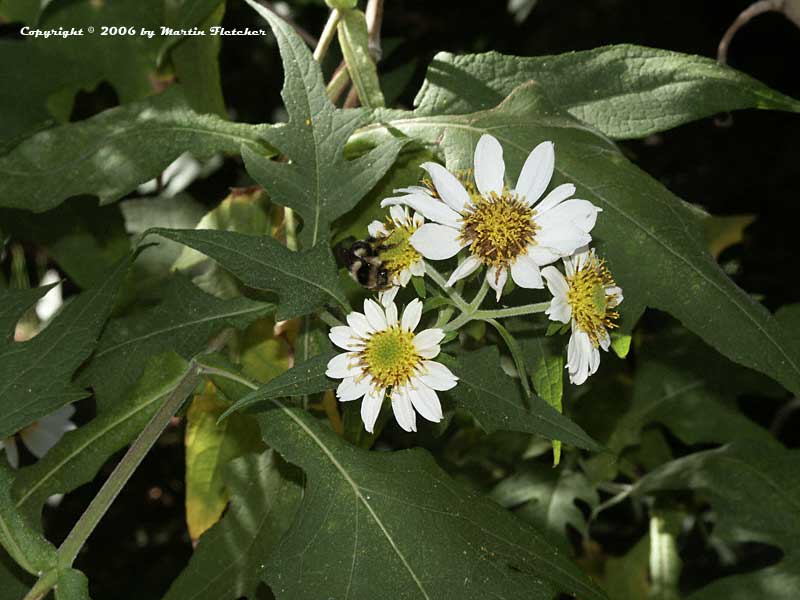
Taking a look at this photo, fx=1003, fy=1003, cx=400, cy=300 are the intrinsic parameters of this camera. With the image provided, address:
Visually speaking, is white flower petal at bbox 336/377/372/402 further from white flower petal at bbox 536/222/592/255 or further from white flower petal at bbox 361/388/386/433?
white flower petal at bbox 536/222/592/255

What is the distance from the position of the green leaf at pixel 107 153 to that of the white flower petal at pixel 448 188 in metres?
0.25

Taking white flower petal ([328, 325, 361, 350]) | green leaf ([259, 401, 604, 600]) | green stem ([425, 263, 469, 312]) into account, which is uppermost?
green stem ([425, 263, 469, 312])

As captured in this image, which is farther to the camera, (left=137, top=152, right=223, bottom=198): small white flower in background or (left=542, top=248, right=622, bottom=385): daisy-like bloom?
(left=137, top=152, right=223, bottom=198): small white flower in background

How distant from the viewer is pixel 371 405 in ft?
2.73

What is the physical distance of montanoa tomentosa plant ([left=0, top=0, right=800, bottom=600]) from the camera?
82cm

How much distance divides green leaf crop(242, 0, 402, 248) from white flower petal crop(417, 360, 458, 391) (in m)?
0.16

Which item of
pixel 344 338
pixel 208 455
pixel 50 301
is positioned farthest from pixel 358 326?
pixel 50 301

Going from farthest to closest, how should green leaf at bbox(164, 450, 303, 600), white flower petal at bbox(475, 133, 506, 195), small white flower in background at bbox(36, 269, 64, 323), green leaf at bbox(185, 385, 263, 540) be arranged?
small white flower in background at bbox(36, 269, 64, 323), green leaf at bbox(185, 385, 263, 540), green leaf at bbox(164, 450, 303, 600), white flower petal at bbox(475, 133, 506, 195)

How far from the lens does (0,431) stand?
863 millimetres

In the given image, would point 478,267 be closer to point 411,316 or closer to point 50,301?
point 411,316

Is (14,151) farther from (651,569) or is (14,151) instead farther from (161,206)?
(651,569)

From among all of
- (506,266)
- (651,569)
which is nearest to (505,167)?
(506,266)

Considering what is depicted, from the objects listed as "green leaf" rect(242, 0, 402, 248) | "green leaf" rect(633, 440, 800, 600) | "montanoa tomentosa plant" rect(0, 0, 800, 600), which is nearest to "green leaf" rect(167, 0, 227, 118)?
"montanoa tomentosa plant" rect(0, 0, 800, 600)

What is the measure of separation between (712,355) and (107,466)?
0.93 meters
